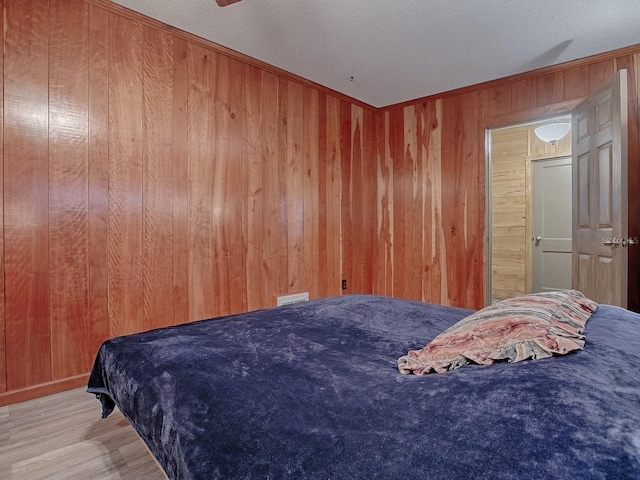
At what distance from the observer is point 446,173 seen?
13.6 feet

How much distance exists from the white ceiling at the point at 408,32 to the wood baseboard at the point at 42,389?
256cm

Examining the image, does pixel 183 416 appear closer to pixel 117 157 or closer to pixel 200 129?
pixel 117 157

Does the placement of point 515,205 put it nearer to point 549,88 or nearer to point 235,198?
point 549,88

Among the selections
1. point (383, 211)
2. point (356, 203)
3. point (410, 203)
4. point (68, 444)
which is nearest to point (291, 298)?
point (356, 203)

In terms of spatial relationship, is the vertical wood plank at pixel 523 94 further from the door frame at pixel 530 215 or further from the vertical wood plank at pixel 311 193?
the vertical wood plank at pixel 311 193

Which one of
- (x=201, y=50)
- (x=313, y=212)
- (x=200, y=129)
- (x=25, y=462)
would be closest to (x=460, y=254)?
(x=313, y=212)

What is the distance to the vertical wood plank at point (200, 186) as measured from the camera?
2904 mm

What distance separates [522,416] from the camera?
25.7 inches

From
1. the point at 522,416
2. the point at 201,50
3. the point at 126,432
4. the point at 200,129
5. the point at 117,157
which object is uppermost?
the point at 201,50

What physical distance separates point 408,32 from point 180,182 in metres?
2.15

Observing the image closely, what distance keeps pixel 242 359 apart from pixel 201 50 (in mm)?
2753

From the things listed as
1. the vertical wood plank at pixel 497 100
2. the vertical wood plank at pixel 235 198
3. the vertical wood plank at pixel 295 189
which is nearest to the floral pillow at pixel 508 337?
the vertical wood plank at pixel 235 198

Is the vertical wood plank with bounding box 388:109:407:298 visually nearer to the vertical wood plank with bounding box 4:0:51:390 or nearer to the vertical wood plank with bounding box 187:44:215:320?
the vertical wood plank with bounding box 187:44:215:320

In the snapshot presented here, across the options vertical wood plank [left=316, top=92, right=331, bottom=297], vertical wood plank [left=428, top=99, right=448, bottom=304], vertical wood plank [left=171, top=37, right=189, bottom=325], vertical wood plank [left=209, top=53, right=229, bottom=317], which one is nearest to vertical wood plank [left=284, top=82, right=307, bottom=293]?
vertical wood plank [left=316, top=92, right=331, bottom=297]
